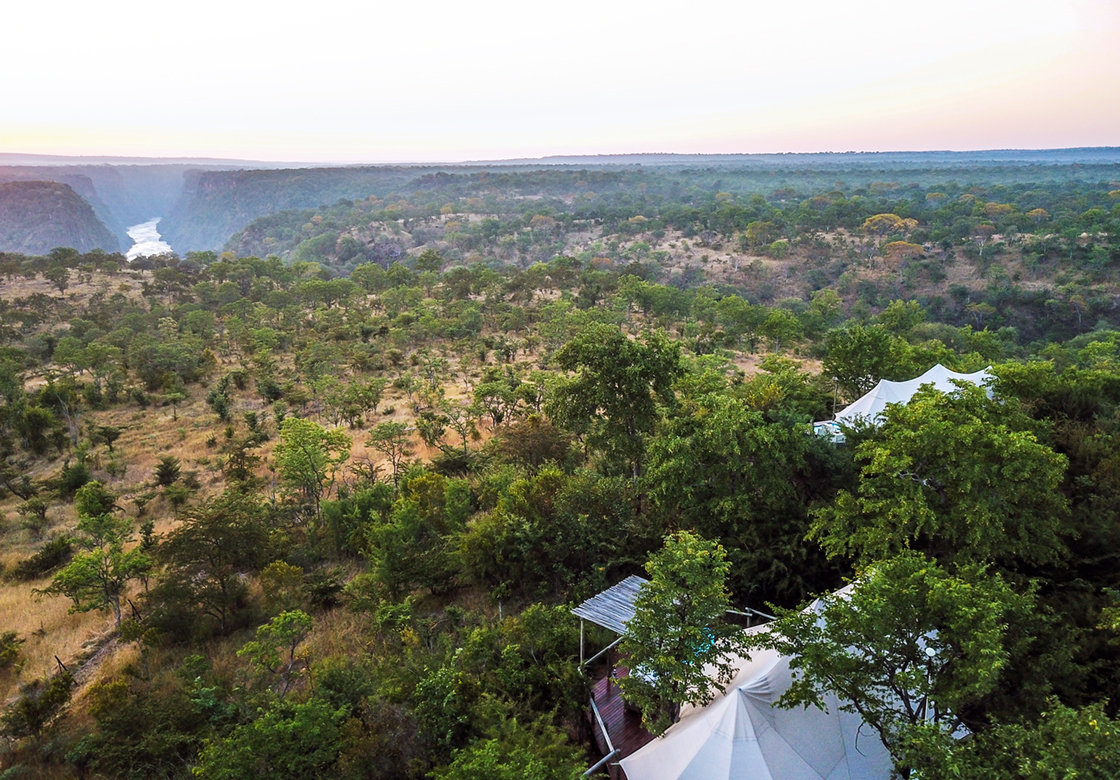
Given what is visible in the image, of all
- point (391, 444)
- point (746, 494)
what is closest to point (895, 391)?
point (746, 494)

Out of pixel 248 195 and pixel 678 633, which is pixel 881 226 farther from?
pixel 248 195

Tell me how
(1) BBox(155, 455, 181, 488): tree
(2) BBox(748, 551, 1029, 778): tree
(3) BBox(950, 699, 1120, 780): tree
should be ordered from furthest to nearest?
(1) BBox(155, 455, 181, 488): tree, (2) BBox(748, 551, 1029, 778): tree, (3) BBox(950, 699, 1120, 780): tree

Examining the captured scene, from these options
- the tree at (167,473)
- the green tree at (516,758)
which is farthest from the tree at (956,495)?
the tree at (167,473)

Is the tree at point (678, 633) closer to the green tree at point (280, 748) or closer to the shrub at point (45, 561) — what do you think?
the green tree at point (280, 748)

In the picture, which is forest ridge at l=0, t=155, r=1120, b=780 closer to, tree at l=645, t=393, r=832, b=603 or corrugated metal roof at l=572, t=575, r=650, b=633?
tree at l=645, t=393, r=832, b=603

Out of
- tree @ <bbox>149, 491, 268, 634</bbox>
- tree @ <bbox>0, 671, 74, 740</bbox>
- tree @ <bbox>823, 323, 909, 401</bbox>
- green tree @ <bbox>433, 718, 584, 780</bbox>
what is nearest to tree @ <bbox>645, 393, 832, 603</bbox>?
green tree @ <bbox>433, 718, 584, 780</bbox>

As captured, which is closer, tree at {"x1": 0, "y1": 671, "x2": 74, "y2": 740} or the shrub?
tree at {"x1": 0, "y1": 671, "x2": 74, "y2": 740}

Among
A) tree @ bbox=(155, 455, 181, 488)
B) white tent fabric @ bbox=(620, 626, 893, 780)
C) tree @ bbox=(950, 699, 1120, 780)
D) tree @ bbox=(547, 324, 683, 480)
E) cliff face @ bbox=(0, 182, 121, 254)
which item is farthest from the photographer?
cliff face @ bbox=(0, 182, 121, 254)
